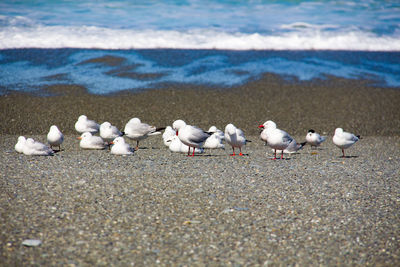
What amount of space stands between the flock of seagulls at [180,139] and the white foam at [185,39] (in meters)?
8.59

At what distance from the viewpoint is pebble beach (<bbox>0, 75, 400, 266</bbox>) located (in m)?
4.55

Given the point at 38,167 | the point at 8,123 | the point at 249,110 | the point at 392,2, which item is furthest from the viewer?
the point at 392,2

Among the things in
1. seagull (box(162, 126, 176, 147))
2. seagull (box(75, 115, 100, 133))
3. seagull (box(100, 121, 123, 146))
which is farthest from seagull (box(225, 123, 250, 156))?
seagull (box(75, 115, 100, 133))

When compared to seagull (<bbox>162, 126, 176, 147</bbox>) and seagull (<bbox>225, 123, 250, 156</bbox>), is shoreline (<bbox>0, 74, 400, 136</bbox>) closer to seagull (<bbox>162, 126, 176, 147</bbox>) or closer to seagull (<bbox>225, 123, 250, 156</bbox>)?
seagull (<bbox>162, 126, 176, 147</bbox>)

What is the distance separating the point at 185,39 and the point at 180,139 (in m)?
11.4

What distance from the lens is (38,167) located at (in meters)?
7.38

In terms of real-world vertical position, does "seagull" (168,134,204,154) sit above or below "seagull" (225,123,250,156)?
below

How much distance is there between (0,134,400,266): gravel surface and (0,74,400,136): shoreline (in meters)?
4.28

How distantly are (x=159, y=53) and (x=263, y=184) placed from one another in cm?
1239

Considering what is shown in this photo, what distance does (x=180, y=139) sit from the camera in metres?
9.36

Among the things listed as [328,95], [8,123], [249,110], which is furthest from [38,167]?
[328,95]

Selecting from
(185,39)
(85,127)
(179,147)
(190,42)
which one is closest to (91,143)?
(85,127)

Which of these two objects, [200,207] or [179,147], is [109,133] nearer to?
[179,147]

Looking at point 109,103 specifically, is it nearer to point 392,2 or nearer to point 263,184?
point 263,184
